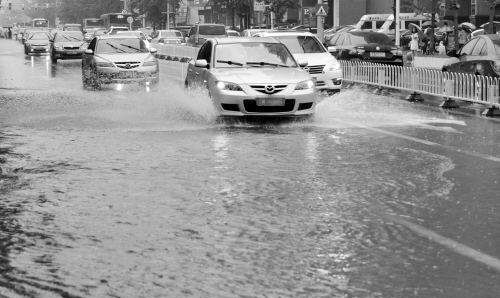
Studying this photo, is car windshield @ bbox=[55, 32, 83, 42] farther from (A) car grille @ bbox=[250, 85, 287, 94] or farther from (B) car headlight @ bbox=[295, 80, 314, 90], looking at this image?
(A) car grille @ bbox=[250, 85, 287, 94]

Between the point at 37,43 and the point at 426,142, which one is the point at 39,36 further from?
the point at 426,142

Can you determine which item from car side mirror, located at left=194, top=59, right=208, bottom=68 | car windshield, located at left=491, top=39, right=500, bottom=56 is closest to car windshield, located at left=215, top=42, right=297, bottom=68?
car side mirror, located at left=194, top=59, right=208, bottom=68

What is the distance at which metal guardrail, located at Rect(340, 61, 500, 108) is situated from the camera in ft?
65.0

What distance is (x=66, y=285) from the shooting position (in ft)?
20.8

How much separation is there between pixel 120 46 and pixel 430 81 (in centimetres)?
971

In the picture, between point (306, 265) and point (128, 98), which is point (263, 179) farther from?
point (128, 98)

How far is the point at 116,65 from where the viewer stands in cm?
2680

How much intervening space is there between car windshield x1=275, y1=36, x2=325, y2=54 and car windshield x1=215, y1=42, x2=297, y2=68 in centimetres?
637

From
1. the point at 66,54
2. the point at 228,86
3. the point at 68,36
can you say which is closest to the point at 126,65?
the point at 228,86

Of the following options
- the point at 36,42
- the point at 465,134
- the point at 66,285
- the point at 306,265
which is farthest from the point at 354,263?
the point at 36,42

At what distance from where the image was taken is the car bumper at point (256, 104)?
16766mm

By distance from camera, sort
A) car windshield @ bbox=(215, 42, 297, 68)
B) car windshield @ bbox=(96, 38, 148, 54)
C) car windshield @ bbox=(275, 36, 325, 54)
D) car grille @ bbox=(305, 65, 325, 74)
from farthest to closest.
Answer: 1. car windshield @ bbox=(96, 38, 148, 54)
2. car windshield @ bbox=(275, 36, 325, 54)
3. car grille @ bbox=(305, 65, 325, 74)
4. car windshield @ bbox=(215, 42, 297, 68)

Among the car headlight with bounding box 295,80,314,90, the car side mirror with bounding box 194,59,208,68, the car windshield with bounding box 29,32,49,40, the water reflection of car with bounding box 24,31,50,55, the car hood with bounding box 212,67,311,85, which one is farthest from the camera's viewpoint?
the car windshield with bounding box 29,32,49,40

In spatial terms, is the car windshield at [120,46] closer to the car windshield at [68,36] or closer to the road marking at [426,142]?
the road marking at [426,142]
